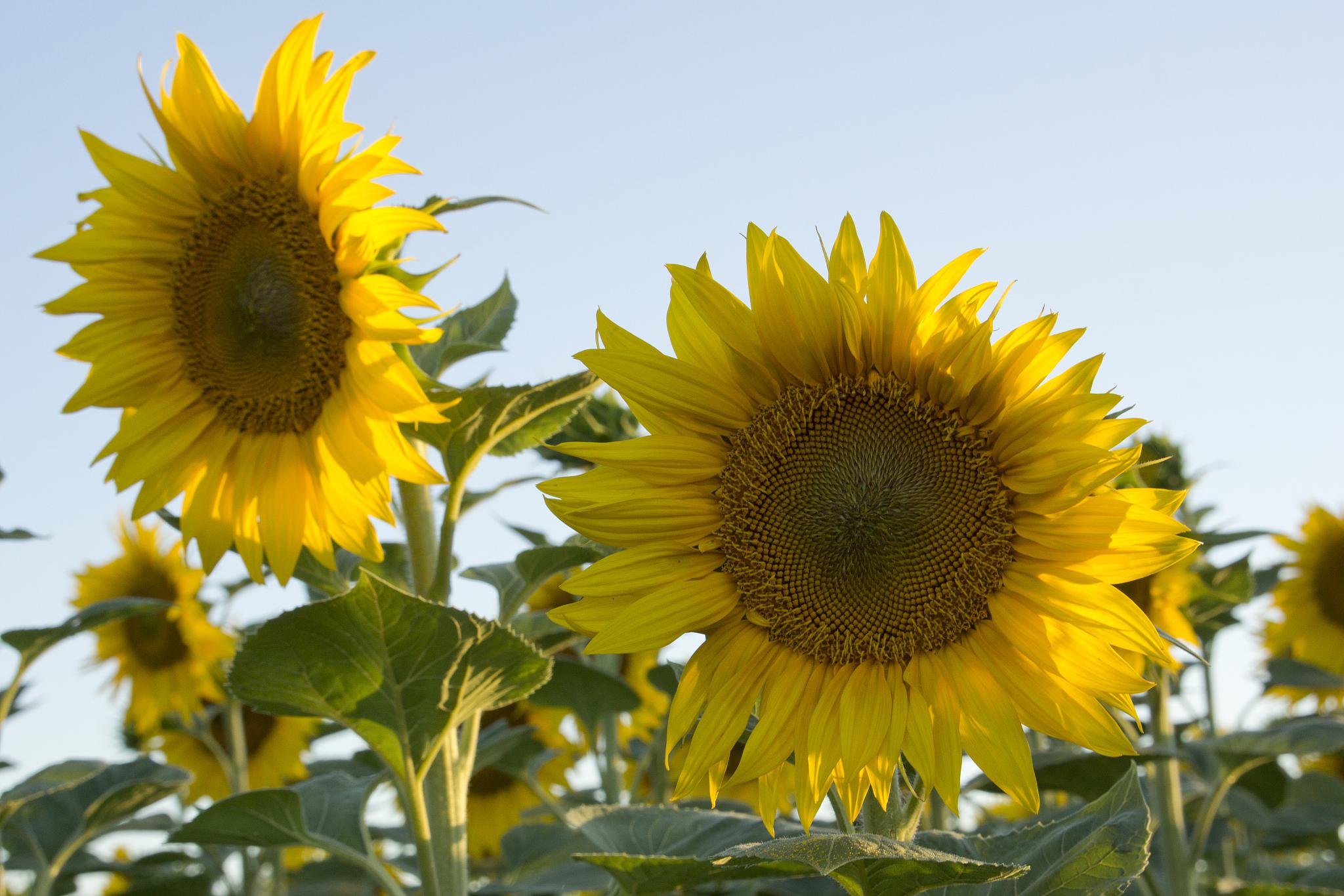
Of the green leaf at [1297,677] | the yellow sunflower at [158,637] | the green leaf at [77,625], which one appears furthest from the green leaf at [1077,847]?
the yellow sunflower at [158,637]

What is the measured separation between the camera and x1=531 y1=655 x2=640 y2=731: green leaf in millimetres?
3559

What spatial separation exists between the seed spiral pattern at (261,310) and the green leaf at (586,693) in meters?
1.25

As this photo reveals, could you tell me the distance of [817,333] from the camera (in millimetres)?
1988

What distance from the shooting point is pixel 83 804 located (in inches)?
138

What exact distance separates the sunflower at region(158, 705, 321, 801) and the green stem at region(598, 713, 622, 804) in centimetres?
191

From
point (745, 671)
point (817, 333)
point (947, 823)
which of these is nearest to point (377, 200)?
point (817, 333)

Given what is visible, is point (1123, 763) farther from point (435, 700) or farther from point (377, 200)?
point (377, 200)

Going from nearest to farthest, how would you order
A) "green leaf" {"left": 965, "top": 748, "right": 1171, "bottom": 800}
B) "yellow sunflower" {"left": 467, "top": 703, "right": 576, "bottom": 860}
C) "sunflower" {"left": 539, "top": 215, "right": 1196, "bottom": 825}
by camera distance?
"sunflower" {"left": 539, "top": 215, "right": 1196, "bottom": 825}
"green leaf" {"left": 965, "top": 748, "right": 1171, "bottom": 800}
"yellow sunflower" {"left": 467, "top": 703, "right": 576, "bottom": 860}

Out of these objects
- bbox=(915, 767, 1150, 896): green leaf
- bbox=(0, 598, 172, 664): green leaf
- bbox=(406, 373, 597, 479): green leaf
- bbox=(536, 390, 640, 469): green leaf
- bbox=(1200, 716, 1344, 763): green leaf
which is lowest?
bbox=(1200, 716, 1344, 763): green leaf

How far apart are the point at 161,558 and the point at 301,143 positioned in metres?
3.14

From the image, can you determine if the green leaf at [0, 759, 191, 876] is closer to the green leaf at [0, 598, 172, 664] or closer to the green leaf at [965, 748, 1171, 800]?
the green leaf at [0, 598, 172, 664]

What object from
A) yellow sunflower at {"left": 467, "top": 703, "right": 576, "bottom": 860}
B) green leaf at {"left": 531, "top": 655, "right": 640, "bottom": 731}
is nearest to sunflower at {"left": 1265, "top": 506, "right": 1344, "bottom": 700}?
yellow sunflower at {"left": 467, "top": 703, "right": 576, "bottom": 860}

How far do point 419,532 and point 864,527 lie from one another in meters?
0.97

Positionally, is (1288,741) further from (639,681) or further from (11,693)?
(11,693)
